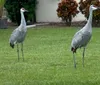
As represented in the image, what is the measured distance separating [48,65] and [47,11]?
16.6 m

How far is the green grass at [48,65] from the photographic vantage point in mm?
9875

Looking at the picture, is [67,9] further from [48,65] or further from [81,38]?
[81,38]

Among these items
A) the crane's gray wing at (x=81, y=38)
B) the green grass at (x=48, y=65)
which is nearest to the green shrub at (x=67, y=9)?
the green grass at (x=48, y=65)

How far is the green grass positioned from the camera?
9875mm

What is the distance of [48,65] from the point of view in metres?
12.0

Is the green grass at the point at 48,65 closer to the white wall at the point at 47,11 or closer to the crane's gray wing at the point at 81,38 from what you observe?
the crane's gray wing at the point at 81,38

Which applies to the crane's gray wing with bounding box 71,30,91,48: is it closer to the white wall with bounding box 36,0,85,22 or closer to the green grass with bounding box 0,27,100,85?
the green grass with bounding box 0,27,100,85

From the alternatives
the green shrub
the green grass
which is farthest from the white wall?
the green grass

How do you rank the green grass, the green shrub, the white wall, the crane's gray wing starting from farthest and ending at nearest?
the white wall → the green shrub → the crane's gray wing → the green grass

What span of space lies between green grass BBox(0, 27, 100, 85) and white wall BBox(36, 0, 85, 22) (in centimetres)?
975

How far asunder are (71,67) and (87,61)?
121 centimetres

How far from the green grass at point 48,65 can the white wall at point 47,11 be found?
975 cm

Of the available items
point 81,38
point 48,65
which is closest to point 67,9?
point 48,65

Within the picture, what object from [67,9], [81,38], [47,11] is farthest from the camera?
[47,11]
